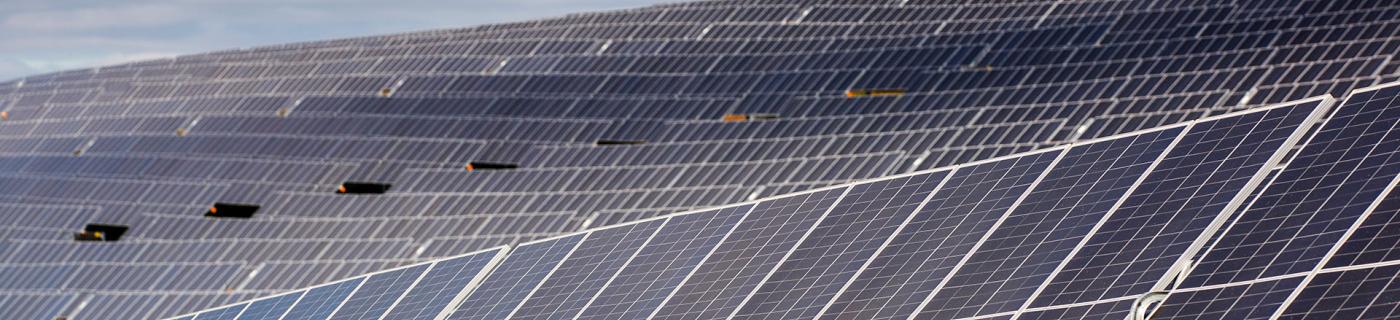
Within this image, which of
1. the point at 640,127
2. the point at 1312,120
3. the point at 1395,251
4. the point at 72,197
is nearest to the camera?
the point at 1395,251

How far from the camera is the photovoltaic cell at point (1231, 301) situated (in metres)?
23.4

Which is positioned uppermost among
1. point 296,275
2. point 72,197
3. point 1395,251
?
point 72,197

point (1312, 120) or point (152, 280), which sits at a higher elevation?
point (152, 280)

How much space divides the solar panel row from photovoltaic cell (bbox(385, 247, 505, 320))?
226mm

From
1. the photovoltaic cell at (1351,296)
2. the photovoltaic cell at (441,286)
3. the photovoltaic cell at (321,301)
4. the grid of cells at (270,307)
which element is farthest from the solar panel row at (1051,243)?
the grid of cells at (270,307)

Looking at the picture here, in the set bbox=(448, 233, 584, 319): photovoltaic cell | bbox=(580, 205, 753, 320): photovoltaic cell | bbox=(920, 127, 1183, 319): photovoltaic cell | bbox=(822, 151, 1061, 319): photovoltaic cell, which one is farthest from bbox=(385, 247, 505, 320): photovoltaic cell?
bbox=(920, 127, 1183, 319): photovoltaic cell

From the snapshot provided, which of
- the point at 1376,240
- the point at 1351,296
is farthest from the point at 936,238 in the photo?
the point at 1351,296

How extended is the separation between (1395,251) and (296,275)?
45629 mm

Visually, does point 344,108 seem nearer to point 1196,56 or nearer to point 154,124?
point 154,124

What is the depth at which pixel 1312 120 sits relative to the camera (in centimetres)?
2723

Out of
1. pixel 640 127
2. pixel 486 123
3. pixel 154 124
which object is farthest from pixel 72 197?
pixel 640 127

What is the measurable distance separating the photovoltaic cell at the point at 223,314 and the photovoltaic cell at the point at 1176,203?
18.7 meters

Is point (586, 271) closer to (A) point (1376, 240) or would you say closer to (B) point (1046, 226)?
(B) point (1046, 226)

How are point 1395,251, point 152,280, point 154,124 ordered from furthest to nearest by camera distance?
1. point 154,124
2. point 152,280
3. point 1395,251
